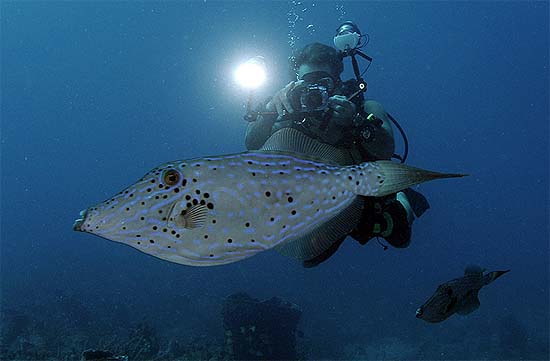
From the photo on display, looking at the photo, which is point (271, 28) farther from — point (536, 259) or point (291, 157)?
point (291, 157)

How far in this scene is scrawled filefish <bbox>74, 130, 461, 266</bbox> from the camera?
1.68 metres

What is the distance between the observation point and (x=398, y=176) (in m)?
1.94

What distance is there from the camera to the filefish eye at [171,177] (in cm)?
173

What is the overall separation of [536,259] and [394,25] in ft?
192

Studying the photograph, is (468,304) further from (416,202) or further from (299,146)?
(416,202)

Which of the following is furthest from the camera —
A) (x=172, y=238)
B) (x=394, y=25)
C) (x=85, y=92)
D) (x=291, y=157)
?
(x=85, y=92)

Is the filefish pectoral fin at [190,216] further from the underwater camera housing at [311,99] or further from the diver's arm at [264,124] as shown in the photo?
the diver's arm at [264,124]

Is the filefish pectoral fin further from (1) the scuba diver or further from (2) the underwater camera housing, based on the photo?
(2) the underwater camera housing

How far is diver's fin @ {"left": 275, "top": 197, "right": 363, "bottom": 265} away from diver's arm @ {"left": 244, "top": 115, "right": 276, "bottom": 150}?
8.12ft

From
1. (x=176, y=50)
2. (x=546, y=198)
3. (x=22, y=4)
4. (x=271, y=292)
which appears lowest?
(x=271, y=292)

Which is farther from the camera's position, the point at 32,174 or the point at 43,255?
the point at 32,174

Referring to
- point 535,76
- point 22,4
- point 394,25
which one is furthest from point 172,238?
point 535,76

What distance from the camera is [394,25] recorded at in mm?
87000

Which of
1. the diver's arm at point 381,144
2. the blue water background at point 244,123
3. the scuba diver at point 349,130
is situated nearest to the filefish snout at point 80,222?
the scuba diver at point 349,130
